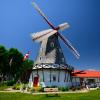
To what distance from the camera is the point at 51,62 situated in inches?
2231

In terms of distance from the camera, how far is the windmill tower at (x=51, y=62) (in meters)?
55.7

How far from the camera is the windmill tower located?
183 feet

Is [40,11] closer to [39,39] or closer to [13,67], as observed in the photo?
[39,39]

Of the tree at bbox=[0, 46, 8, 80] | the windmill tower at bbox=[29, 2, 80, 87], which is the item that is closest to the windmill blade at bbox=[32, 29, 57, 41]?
the windmill tower at bbox=[29, 2, 80, 87]

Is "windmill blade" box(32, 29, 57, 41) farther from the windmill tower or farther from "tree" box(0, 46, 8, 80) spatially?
"tree" box(0, 46, 8, 80)

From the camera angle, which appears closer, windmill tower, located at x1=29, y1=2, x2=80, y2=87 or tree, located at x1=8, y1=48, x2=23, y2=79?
windmill tower, located at x1=29, y1=2, x2=80, y2=87

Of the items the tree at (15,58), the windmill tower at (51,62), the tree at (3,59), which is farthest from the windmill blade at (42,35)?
the tree at (15,58)

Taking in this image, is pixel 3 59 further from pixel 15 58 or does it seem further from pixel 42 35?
pixel 42 35

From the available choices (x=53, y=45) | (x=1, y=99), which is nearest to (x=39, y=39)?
(x=53, y=45)

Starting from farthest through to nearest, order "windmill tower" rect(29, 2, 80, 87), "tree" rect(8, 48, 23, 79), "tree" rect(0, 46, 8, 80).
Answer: "tree" rect(8, 48, 23, 79) → "tree" rect(0, 46, 8, 80) → "windmill tower" rect(29, 2, 80, 87)

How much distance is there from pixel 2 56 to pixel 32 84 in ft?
66.6

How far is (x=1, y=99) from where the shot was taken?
99.8 ft

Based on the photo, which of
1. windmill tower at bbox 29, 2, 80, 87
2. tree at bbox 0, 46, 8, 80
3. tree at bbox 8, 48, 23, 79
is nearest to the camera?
windmill tower at bbox 29, 2, 80, 87

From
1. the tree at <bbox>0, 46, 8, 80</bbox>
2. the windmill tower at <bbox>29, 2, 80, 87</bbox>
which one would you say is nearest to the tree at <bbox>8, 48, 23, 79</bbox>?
the tree at <bbox>0, 46, 8, 80</bbox>
